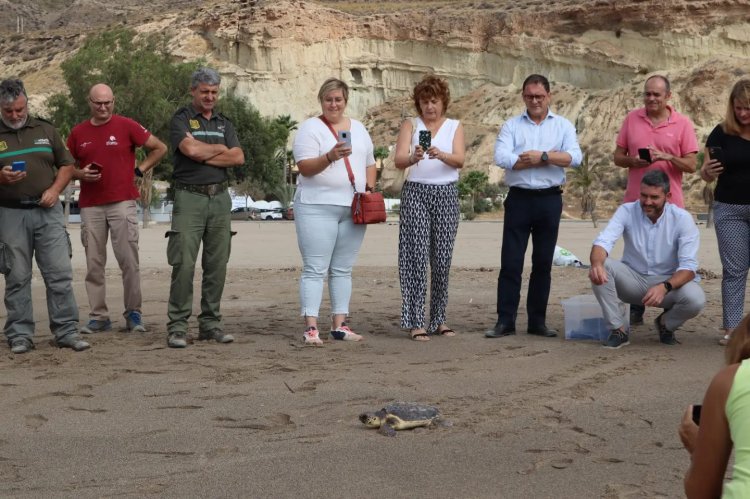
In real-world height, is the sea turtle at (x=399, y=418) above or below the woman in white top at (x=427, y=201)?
below

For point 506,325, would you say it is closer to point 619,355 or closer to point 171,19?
point 619,355

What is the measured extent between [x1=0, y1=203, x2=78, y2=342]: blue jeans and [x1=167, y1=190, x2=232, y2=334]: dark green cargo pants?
74cm

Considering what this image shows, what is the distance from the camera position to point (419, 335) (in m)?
7.84

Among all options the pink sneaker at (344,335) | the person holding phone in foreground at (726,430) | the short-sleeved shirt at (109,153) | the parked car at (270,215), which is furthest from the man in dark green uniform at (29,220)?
the parked car at (270,215)

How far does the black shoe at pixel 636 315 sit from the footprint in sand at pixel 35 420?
5.00 metres

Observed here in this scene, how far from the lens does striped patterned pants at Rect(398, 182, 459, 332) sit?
784 centimetres

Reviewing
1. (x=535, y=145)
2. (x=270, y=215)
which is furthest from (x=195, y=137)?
(x=270, y=215)

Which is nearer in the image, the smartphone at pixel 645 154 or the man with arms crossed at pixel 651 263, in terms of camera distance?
the man with arms crossed at pixel 651 263

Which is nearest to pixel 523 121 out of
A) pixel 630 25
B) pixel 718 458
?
pixel 718 458

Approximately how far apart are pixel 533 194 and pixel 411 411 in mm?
3252

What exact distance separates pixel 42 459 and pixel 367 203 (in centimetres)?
353

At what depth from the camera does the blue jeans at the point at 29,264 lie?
23.5 feet

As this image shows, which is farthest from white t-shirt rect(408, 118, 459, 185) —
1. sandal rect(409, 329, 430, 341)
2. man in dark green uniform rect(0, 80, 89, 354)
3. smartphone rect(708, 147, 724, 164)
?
man in dark green uniform rect(0, 80, 89, 354)

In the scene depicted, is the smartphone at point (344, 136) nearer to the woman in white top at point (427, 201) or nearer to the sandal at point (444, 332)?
the woman in white top at point (427, 201)
